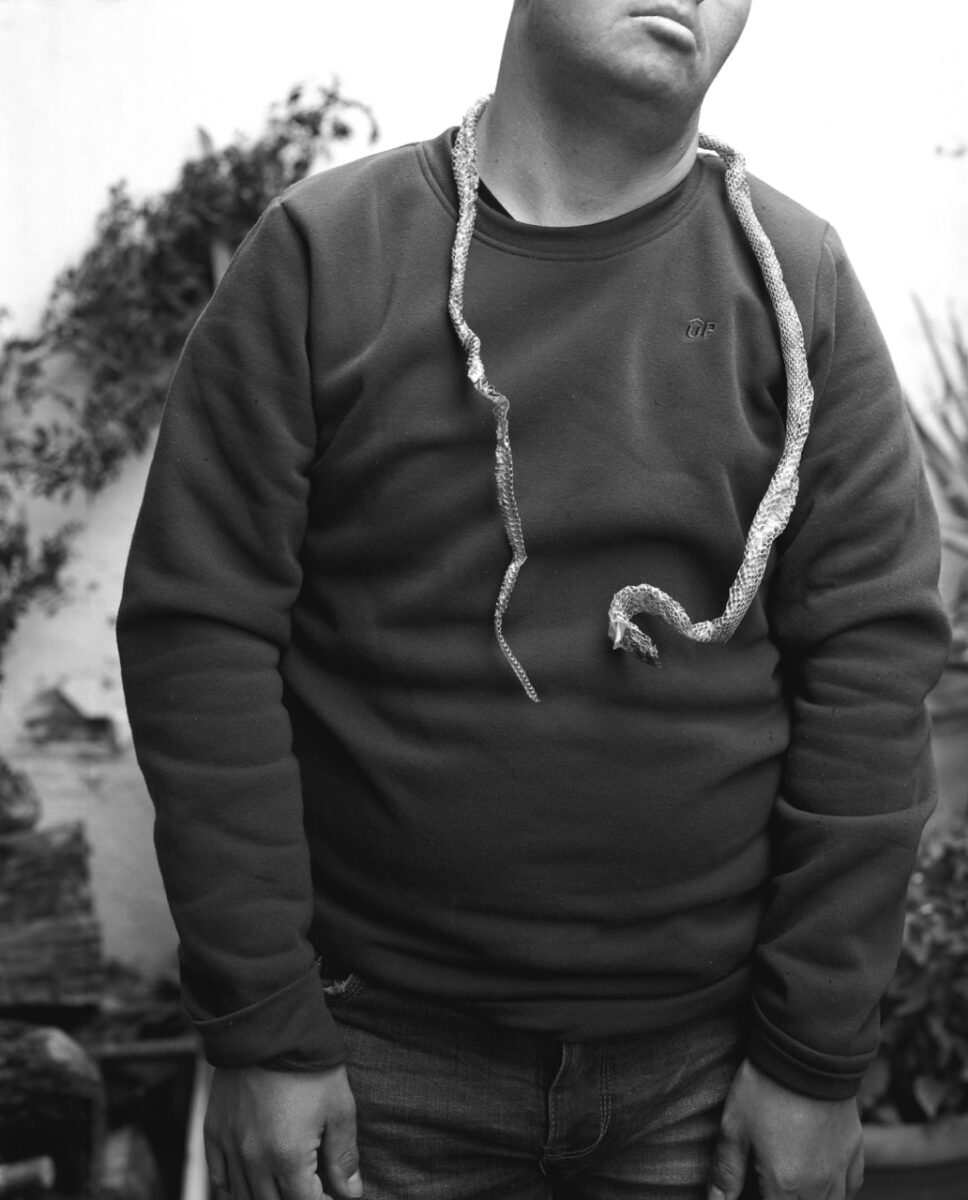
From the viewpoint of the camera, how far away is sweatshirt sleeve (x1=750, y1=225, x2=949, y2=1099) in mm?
1311

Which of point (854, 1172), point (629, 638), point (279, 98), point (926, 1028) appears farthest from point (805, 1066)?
point (279, 98)

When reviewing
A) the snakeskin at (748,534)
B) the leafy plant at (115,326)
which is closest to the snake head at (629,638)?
the snakeskin at (748,534)

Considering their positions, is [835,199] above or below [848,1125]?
above

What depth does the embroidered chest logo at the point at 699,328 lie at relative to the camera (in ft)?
4.24

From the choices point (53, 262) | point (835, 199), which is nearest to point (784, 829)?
point (835, 199)

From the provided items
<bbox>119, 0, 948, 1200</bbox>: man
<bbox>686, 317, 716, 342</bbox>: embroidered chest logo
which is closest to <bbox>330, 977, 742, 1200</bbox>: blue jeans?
<bbox>119, 0, 948, 1200</bbox>: man

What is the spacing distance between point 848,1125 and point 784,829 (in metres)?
0.31

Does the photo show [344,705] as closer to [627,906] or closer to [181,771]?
[181,771]

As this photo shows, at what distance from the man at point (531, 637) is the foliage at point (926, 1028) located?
45.2 inches

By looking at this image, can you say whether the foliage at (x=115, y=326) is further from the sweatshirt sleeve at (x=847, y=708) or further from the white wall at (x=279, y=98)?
the sweatshirt sleeve at (x=847, y=708)

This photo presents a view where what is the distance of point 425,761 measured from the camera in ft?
4.20

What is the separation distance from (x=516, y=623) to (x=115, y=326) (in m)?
1.69

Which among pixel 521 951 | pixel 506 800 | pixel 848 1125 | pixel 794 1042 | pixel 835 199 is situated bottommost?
pixel 848 1125

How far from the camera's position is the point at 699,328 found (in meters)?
1.29
